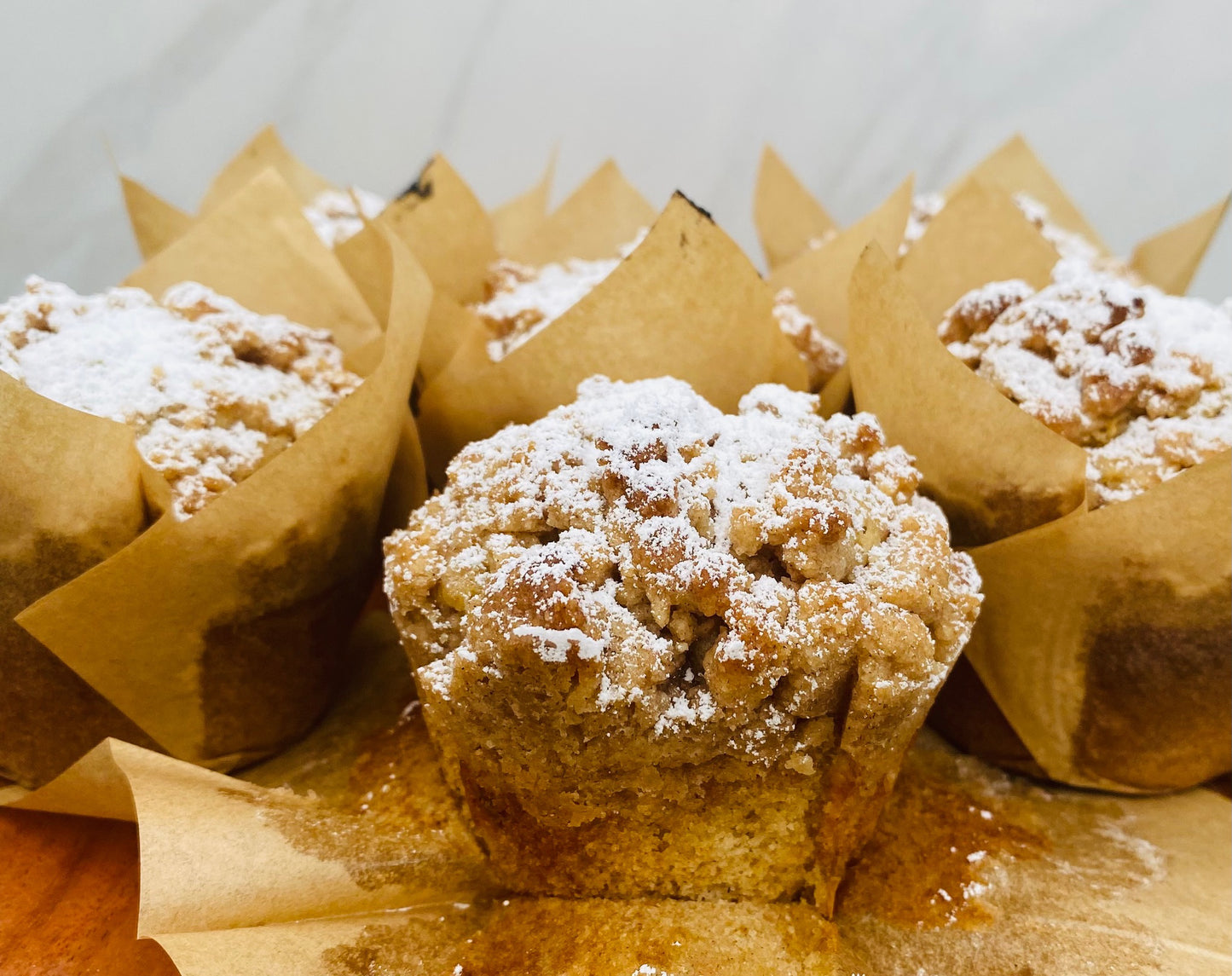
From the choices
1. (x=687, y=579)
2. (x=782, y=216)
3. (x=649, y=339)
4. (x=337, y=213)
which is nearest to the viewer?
(x=687, y=579)

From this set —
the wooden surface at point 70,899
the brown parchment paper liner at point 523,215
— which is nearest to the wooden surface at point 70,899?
the wooden surface at point 70,899

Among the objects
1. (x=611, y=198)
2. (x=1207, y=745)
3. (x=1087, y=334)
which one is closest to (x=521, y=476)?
(x=1087, y=334)

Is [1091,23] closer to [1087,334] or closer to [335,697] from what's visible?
[1087,334]

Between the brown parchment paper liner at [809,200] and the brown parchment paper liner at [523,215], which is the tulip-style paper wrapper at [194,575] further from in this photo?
the brown parchment paper liner at [809,200]

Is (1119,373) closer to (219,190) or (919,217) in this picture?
(919,217)

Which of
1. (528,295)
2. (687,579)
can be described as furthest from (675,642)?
(528,295)

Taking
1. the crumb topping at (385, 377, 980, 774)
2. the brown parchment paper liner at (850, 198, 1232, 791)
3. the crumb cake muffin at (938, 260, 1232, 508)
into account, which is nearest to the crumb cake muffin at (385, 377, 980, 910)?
the crumb topping at (385, 377, 980, 774)
